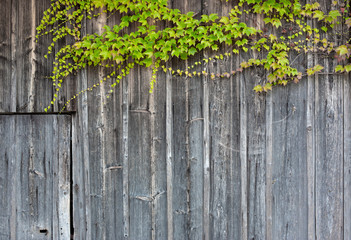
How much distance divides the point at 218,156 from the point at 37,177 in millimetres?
1870

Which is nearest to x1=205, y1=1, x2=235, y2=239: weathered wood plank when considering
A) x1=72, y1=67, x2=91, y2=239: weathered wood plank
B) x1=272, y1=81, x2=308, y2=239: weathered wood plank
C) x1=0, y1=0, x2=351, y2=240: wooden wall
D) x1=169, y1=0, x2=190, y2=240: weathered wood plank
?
x1=0, y1=0, x2=351, y2=240: wooden wall

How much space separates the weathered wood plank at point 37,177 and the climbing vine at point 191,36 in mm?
304

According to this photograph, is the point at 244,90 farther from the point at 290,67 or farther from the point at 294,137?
the point at 294,137

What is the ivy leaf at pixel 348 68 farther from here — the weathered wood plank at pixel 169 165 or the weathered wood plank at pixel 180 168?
the weathered wood plank at pixel 169 165

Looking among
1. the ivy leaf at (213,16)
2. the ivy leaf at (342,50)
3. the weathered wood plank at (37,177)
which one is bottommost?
the weathered wood plank at (37,177)

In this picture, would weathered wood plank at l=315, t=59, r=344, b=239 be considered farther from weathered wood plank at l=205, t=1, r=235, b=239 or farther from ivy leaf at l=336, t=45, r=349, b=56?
weathered wood plank at l=205, t=1, r=235, b=239

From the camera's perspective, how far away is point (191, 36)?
2.17m

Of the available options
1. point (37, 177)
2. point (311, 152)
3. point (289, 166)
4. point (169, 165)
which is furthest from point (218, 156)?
point (37, 177)

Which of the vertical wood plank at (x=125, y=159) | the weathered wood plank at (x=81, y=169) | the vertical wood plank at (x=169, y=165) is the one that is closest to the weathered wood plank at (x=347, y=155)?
the vertical wood plank at (x=169, y=165)

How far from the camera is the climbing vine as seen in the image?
216 centimetres

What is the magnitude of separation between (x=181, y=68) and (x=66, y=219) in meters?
1.95

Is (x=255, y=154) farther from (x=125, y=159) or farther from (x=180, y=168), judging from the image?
(x=125, y=159)

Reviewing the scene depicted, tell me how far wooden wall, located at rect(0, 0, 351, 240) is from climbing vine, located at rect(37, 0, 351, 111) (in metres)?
0.11

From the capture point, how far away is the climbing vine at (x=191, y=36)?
2158 mm
